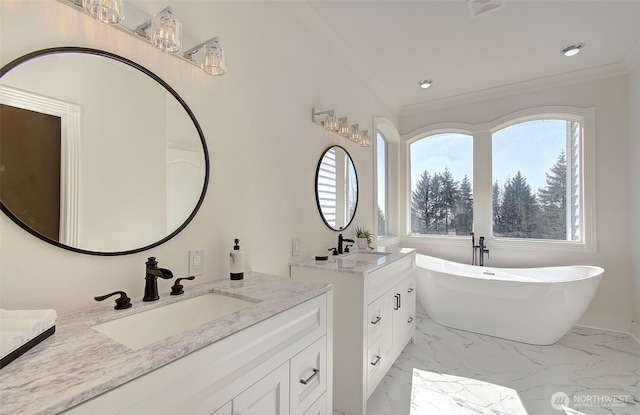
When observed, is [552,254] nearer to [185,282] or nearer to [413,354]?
[413,354]

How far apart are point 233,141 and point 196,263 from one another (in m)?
0.68

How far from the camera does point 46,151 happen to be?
944 mm

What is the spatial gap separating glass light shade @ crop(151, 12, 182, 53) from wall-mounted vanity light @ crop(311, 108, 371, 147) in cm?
125

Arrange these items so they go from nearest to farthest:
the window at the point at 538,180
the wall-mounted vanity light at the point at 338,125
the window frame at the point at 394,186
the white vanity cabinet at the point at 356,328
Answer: the white vanity cabinet at the point at 356,328
the wall-mounted vanity light at the point at 338,125
the window at the point at 538,180
the window frame at the point at 394,186

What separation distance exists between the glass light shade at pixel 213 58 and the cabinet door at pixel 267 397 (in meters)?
1.31

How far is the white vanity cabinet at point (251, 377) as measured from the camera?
2.20ft

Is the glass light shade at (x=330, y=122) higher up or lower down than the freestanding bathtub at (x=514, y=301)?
higher up

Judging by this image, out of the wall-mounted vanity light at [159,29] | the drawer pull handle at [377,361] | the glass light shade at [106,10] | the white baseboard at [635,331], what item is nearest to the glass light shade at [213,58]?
the wall-mounted vanity light at [159,29]

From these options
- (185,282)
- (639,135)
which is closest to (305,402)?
(185,282)

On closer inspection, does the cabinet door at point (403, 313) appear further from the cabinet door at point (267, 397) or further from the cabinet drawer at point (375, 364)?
the cabinet door at point (267, 397)

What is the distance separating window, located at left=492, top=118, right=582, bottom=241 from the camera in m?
3.39

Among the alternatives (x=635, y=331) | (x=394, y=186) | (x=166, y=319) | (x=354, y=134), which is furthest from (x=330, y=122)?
(x=635, y=331)

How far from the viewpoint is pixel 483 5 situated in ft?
6.89

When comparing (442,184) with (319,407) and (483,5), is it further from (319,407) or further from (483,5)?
(319,407)
